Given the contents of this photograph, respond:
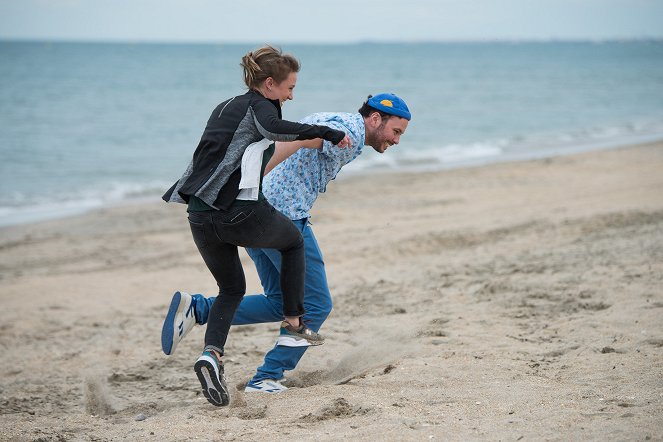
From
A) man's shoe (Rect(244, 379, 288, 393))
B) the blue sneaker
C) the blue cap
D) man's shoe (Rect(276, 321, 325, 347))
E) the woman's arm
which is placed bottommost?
man's shoe (Rect(244, 379, 288, 393))

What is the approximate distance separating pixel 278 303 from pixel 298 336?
0.97 ft

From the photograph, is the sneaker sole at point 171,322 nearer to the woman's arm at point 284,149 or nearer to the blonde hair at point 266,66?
the woman's arm at point 284,149

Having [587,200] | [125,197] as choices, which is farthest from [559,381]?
[125,197]

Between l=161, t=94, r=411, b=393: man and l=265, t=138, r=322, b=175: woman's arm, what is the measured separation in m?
0.03

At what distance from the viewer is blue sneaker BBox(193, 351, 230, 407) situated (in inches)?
159

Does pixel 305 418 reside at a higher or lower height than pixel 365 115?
lower


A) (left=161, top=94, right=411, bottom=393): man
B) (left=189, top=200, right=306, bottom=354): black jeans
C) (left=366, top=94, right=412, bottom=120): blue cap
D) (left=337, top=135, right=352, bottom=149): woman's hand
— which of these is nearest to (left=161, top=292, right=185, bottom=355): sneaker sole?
(left=161, top=94, right=411, bottom=393): man

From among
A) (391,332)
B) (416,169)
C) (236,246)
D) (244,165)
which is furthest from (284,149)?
(416,169)

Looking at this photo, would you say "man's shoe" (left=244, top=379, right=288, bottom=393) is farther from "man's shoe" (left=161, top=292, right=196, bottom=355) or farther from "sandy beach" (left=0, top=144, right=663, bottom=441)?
"man's shoe" (left=161, top=292, right=196, bottom=355)

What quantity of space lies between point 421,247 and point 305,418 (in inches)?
211

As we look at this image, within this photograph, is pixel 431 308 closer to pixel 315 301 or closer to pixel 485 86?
pixel 315 301

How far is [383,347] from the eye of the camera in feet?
17.9

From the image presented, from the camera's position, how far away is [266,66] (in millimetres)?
3807

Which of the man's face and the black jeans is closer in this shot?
the black jeans
